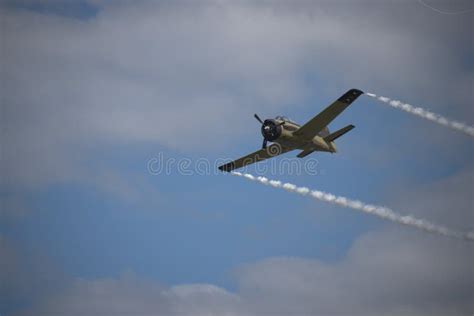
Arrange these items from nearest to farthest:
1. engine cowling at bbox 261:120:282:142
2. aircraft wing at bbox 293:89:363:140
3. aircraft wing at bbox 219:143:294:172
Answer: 1. aircraft wing at bbox 293:89:363:140
2. engine cowling at bbox 261:120:282:142
3. aircraft wing at bbox 219:143:294:172

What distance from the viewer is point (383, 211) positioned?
61.4 metres

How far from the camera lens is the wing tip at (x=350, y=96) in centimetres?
5569

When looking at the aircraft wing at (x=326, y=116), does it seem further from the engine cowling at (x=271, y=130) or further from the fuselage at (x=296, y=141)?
the engine cowling at (x=271, y=130)

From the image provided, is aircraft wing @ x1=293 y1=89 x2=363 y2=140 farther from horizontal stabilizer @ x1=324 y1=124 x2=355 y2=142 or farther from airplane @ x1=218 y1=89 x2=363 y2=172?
horizontal stabilizer @ x1=324 y1=124 x2=355 y2=142

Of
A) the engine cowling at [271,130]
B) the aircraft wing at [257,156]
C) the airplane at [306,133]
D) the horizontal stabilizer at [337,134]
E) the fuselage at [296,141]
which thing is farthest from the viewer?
the aircraft wing at [257,156]

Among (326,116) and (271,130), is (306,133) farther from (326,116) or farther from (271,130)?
(271,130)

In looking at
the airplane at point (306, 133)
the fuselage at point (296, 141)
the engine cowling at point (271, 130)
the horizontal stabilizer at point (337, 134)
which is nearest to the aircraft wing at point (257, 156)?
the airplane at point (306, 133)

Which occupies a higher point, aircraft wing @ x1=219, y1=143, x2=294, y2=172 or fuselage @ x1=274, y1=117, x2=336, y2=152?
aircraft wing @ x1=219, y1=143, x2=294, y2=172

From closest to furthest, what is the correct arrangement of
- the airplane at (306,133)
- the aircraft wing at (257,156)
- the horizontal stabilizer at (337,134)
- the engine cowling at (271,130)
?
the airplane at (306,133), the engine cowling at (271,130), the horizontal stabilizer at (337,134), the aircraft wing at (257,156)

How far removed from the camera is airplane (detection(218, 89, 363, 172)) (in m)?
57.3

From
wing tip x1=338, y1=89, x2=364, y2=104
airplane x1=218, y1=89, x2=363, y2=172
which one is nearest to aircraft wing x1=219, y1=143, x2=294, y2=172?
airplane x1=218, y1=89, x2=363, y2=172

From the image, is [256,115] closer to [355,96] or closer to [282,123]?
[282,123]

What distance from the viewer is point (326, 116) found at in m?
58.2

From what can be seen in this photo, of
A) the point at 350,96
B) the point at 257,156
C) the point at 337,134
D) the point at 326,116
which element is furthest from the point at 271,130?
the point at 257,156
